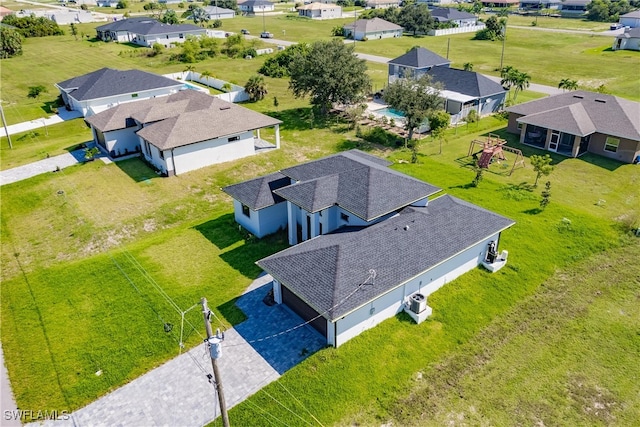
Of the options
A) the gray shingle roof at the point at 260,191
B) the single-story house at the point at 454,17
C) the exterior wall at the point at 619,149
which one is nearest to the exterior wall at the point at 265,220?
the gray shingle roof at the point at 260,191

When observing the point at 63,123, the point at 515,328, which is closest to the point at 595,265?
the point at 515,328

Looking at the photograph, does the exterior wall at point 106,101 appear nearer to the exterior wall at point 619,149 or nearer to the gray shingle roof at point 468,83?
the gray shingle roof at point 468,83

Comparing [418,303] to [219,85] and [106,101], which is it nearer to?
[106,101]

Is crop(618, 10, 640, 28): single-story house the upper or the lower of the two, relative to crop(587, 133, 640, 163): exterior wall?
upper

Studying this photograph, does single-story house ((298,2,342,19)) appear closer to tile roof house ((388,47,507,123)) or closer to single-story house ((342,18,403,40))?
single-story house ((342,18,403,40))

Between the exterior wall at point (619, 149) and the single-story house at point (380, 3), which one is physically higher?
the single-story house at point (380, 3)

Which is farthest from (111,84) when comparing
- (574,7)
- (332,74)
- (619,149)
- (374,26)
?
(574,7)

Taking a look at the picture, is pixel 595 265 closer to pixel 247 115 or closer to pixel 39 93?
pixel 247 115

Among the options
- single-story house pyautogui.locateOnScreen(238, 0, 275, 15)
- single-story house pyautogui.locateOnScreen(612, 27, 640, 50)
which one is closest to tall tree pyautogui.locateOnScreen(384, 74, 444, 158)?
single-story house pyautogui.locateOnScreen(612, 27, 640, 50)
